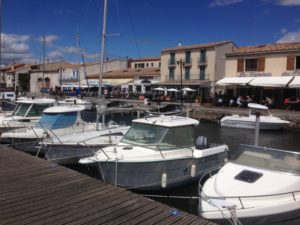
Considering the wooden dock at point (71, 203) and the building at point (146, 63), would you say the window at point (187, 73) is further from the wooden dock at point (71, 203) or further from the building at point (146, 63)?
the wooden dock at point (71, 203)

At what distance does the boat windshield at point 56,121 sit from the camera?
14.7m

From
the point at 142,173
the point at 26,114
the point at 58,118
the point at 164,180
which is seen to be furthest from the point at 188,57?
the point at 164,180

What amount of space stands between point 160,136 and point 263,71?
29780 millimetres

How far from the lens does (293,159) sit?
7738 millimetres

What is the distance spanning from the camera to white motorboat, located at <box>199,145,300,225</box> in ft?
21.0

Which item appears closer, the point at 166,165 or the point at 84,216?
the point at 84,216

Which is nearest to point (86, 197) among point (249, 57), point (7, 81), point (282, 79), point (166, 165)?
point (166, 165)

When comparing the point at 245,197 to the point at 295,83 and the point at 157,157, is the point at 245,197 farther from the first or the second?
the point at 295,83

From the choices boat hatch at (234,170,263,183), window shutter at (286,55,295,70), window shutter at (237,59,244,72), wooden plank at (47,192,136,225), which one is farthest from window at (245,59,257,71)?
wooden plank at (47,192,136,225)

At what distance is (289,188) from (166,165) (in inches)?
140

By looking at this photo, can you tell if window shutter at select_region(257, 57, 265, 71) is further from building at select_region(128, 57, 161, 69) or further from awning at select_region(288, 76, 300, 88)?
building at select_region(128, 57, 161, 69)

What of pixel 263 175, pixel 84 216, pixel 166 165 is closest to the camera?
pixel 84 216

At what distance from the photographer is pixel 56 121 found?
14820 mm

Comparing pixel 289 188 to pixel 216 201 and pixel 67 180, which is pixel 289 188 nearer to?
pixel 216 201
